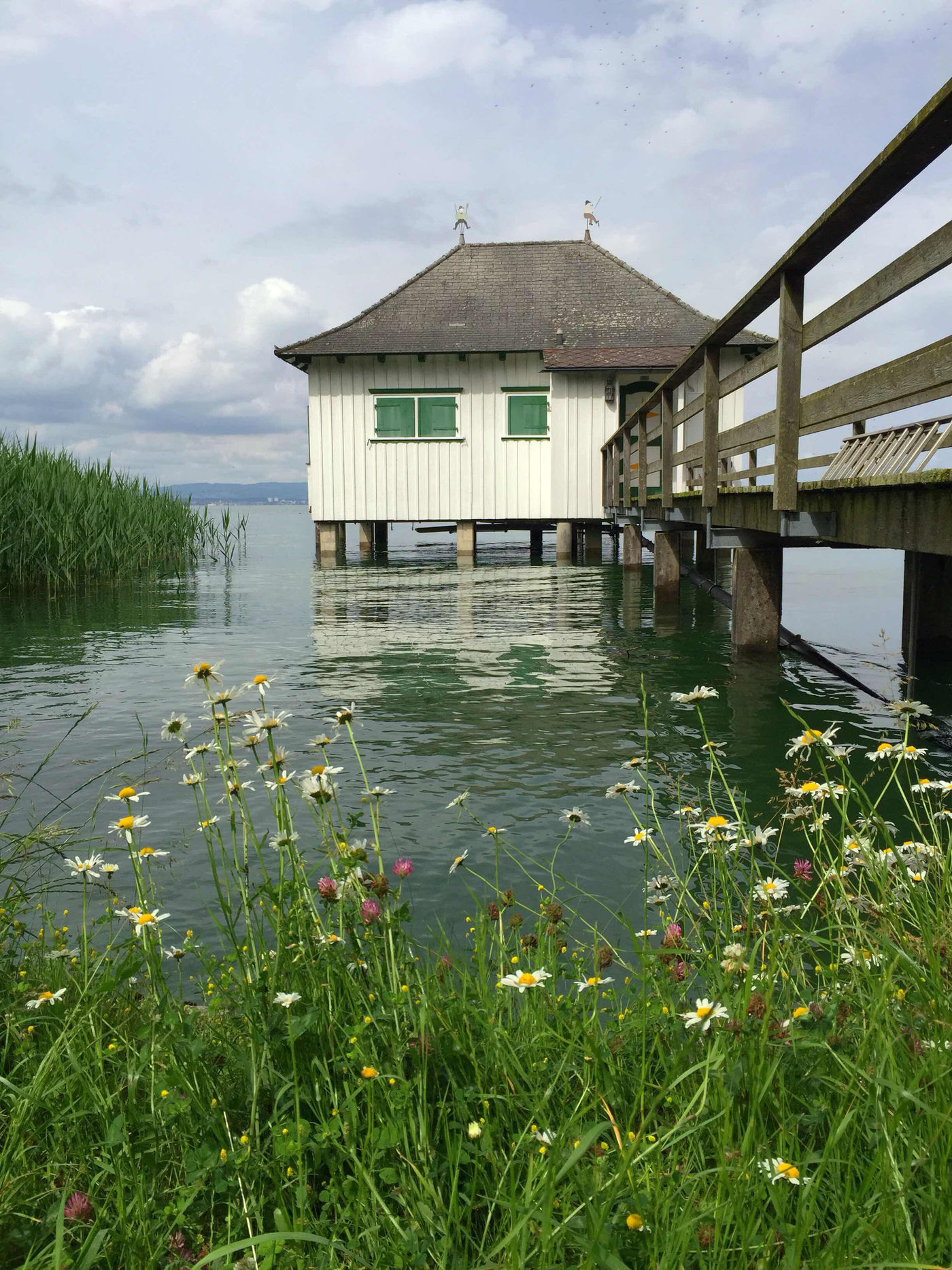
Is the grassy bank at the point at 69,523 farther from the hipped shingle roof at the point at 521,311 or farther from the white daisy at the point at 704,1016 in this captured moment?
the white daisy at the point at 704,1016

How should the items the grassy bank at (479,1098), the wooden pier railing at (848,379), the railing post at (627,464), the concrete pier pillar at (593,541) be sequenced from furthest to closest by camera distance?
the concrete pier pillar at (593,541) < the railing post at (627,464) < the wooden pier railing at (848,379) < the grassy bank at (479,1098)

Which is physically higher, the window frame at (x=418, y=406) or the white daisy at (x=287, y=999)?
the window frame at (x=418, y=406)

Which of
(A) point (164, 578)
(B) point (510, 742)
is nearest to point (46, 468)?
(A) point (164, 578)

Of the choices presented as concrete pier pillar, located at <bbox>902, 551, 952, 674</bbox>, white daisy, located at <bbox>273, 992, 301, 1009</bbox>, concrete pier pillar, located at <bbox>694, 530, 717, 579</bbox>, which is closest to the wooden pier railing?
concrete pier pillar, located at <bbox>902, 551, 952, 674</bbox>

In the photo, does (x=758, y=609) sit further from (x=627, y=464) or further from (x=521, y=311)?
(x=521, y=311)

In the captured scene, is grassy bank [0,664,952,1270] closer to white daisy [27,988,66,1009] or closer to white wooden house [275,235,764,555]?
white daisy [27,988,66,1009]

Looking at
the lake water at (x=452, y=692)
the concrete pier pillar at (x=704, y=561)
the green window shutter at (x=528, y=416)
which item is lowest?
the lake water at (x=452, y=692)

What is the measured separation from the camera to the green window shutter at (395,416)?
22062mm

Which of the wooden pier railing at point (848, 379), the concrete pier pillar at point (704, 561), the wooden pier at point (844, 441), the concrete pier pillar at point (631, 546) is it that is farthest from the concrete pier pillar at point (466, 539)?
the wooden pier railing at point (848, 379)

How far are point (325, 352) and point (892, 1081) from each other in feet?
69.3

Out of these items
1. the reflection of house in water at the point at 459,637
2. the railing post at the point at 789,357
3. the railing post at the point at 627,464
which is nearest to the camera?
the railing post at the point at 789,357

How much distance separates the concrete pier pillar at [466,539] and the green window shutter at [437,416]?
1.96 metres

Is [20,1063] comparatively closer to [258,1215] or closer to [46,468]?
[258,1215]

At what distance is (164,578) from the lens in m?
19.1
